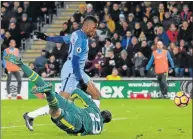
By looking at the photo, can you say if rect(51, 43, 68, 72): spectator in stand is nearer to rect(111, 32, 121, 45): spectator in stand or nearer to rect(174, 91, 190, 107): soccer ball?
rect(111, 32, 121, 45): spectator in stand

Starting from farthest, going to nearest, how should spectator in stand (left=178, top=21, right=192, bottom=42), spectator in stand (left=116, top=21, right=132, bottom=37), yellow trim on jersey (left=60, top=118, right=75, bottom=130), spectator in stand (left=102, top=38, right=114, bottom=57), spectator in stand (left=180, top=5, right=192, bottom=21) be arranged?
spectator in stand (left=116, top=21, right=132, bottom=37), spectator in stand (left=180, top=5, right=192, bottom=21), spectator in stand (left=102, top=38, right=114, bottom=57), spectator in stand (left=178, top=21, right=192, bottom=42), yellow trim on jersey (left=60, top=118, right=75, bottom=130)

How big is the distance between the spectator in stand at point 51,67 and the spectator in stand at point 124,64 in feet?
8.42

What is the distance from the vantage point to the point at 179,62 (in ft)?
91.7

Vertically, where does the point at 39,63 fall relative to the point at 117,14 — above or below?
below

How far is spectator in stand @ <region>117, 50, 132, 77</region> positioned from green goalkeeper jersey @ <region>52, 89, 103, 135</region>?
49.6 feet

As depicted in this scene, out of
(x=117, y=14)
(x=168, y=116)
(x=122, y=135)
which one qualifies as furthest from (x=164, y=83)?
(x=122, y=135)

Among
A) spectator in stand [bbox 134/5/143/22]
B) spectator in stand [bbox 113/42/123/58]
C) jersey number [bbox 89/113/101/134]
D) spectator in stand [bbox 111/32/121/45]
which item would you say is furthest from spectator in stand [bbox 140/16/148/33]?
jersey number [bbox 89/113/101/134]

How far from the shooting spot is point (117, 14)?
100 ft

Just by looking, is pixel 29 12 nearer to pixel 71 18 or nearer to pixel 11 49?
pixel 71 18

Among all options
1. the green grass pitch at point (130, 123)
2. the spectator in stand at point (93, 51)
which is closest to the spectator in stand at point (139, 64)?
the spectator in stand at point (93, 51)

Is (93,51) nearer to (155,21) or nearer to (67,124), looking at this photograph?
(155,21)

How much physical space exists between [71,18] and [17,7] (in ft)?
11.2

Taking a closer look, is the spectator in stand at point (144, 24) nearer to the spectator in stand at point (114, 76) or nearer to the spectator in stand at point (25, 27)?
the spectator in stand at point (114, 76)

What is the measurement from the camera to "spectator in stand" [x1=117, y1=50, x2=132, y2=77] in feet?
92.2
